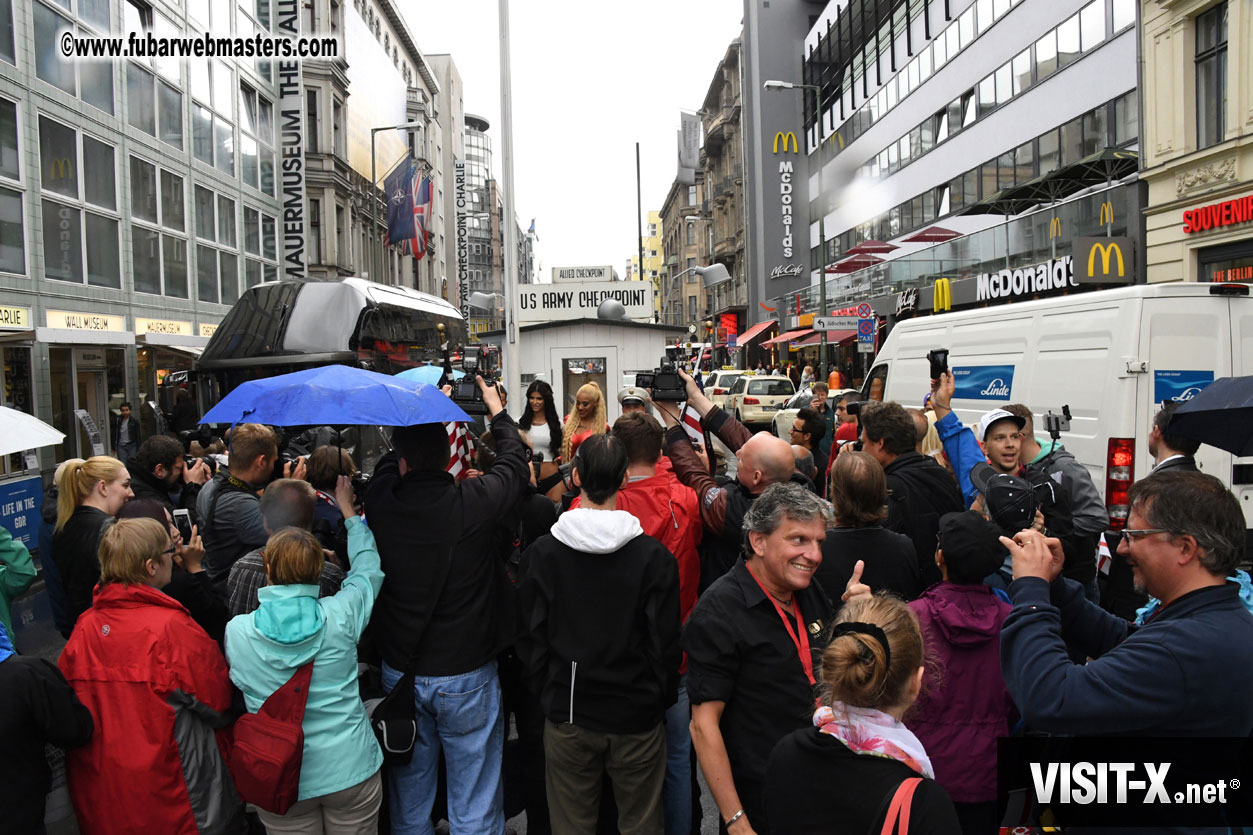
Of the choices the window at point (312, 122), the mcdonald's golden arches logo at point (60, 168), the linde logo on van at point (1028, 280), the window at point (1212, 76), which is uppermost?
the window at point (312, 122)

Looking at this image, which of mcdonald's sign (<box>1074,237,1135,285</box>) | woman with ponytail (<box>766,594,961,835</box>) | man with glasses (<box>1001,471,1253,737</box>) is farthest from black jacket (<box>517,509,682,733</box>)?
mcdonald's sign (<box>1074,237,1135,285</box>)

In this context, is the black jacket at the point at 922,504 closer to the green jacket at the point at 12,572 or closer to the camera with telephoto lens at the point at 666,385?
the camera with telephoto lens at the point at 666,385

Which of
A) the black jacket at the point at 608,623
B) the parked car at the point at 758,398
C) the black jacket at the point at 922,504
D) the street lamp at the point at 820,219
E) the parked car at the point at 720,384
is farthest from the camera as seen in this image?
the parked car at the point at 720,384

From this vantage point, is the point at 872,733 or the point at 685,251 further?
the point at 685,251

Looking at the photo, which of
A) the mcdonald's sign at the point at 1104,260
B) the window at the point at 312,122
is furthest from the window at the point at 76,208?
the window at the point at 312,122

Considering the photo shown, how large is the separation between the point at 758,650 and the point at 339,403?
2.04 meters

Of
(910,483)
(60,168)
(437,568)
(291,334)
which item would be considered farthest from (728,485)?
(60,168)

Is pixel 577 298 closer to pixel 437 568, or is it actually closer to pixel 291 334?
pixel 291 334

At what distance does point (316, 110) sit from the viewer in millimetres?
39000

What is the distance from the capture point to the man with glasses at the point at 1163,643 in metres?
2.08

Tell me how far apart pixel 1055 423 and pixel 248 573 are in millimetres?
4266

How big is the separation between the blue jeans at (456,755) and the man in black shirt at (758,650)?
1.14m

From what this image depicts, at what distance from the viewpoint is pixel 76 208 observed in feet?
55.1

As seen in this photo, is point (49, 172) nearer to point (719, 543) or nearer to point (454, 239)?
point (719, 543)
